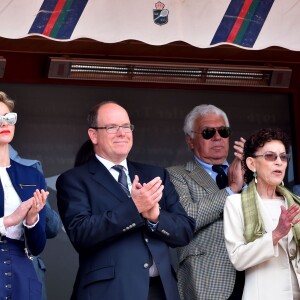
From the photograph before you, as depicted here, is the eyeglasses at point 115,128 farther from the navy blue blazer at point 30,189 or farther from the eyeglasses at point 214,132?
the eyeglasses at point 214,132

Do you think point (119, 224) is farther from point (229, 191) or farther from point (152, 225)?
point (229, 191)

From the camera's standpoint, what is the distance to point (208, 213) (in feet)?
21.6

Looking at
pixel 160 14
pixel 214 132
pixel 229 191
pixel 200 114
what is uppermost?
pixel 160 14

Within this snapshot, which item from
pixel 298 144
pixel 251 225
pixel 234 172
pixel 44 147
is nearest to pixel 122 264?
pixel 251 225

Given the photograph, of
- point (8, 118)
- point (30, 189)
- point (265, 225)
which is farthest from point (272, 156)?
point (8, 118)

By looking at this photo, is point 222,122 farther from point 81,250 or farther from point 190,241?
point 81,250

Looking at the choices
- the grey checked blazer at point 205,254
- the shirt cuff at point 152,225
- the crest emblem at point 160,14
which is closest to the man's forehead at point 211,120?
the grey checked blazer at point 205,254

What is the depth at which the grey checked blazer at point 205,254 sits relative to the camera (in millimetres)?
6465

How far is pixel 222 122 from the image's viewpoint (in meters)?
7.26

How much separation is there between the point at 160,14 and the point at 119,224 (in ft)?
5.38

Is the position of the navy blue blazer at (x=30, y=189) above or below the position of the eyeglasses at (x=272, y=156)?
below

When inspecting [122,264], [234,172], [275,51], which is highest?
[275,51]

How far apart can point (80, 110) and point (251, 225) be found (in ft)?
7.83

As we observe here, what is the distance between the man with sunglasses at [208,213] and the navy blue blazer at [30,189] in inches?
44.6
